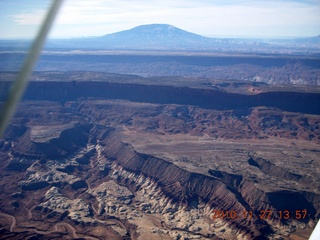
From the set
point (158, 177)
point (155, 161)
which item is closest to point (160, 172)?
point (158, 177)

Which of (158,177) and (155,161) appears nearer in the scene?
(158,177)

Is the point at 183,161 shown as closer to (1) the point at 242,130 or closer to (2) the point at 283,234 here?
(2) the point at 283,234

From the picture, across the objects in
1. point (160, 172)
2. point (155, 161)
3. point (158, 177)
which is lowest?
point (158, 177)

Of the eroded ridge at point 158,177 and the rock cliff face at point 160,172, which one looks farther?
the rock cliff face at point 160,172

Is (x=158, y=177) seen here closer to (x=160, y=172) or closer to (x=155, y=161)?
(x=160, y=172)

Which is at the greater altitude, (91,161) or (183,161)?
(183,161)

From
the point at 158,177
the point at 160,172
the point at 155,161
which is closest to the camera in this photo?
the point at 158,177

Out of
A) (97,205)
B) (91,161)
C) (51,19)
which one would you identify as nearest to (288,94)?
(91,161)

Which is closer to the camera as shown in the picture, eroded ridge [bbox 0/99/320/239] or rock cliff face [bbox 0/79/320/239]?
eroded ridge [bbox 0/99/320/239]
